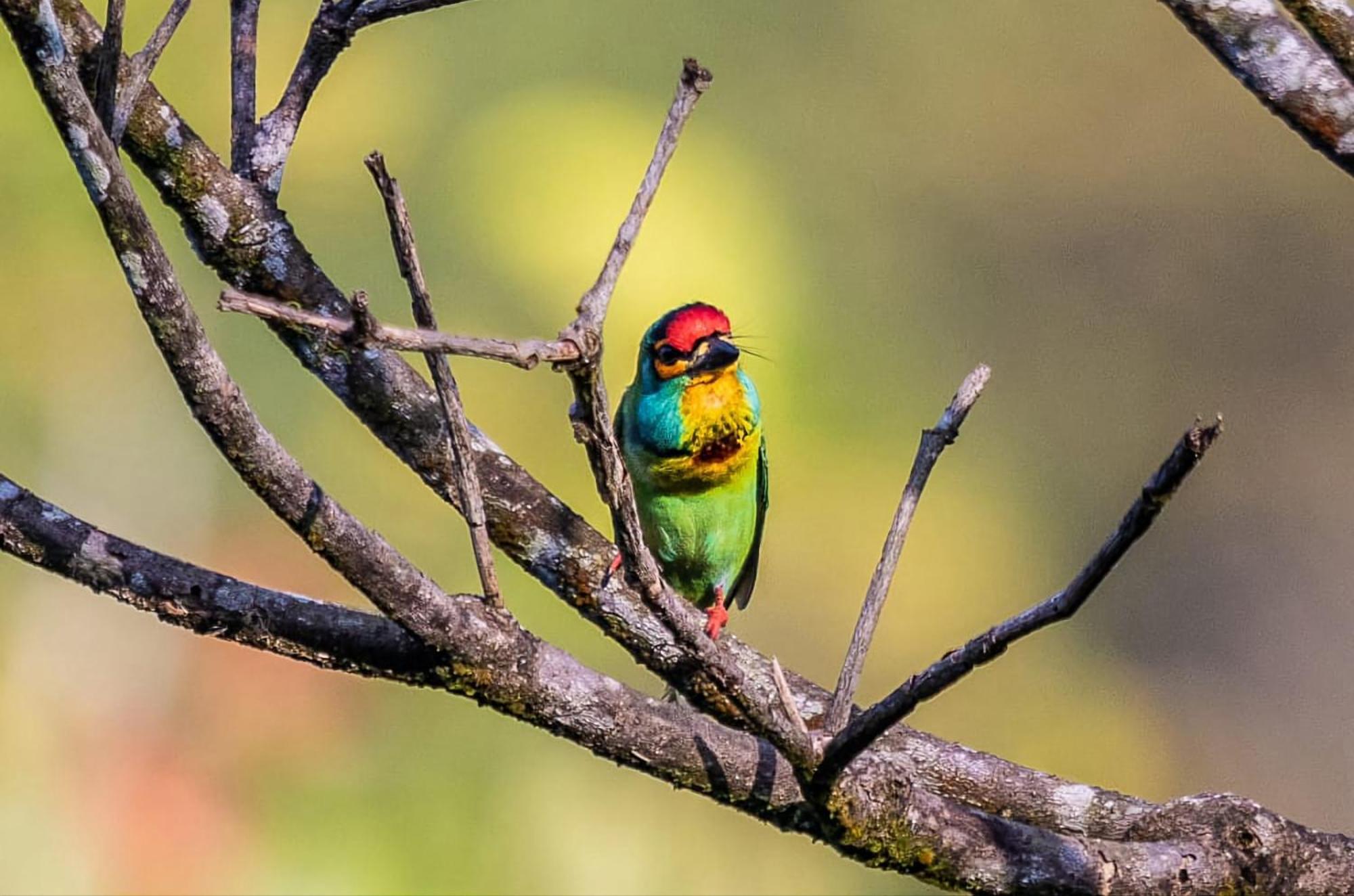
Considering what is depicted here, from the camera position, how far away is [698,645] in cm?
Answer: 196

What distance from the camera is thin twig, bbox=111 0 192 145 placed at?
204cm

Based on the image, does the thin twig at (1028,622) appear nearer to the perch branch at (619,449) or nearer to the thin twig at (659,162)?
the perch branch at (619,449)

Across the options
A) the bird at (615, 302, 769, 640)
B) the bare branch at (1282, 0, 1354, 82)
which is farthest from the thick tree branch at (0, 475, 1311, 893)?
the bird at (615, 302, 769, 640)

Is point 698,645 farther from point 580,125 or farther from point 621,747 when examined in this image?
point 580,125

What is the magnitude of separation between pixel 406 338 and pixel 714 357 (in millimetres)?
2260

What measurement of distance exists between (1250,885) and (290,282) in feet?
6.09

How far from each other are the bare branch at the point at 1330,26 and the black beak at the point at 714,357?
174 cm

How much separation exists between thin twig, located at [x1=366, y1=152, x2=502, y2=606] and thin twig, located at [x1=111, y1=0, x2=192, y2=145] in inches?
17.6

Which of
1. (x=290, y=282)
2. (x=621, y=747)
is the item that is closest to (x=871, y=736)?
(x=621, y=747)

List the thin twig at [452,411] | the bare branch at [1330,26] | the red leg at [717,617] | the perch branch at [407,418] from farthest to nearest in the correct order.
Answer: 1. the red leg at [717,617]
2. the perch branch at [407,418]
3. the bare branch at [1330,26]
4. the thin twig at [452,411]

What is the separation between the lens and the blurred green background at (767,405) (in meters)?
7.09

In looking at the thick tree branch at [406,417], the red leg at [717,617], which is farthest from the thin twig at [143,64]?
the red leg at [717,617]

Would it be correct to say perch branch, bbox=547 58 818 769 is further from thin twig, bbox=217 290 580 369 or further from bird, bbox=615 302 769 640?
bird, bbox=615 302 769 640

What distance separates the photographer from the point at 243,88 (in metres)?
Answer: 2.62
